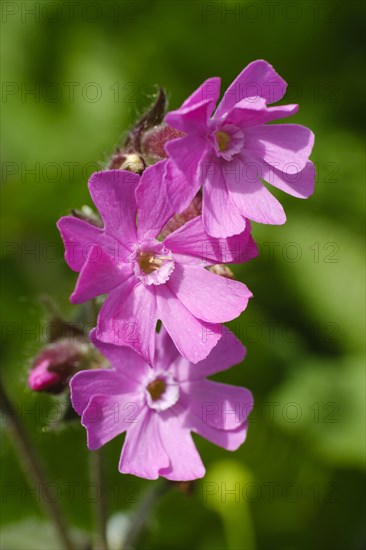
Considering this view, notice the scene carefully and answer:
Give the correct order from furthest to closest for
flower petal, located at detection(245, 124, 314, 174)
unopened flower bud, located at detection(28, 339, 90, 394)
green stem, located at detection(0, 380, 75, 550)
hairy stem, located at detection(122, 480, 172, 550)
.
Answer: hairy stem, located at detection(122, 480, 172, 550) → green stem, located at detection(0, 380, 75, 550) → unopened flower bud, located at detection(28, 339, 90, 394) → flower petal, located at detection(245, 124, 314, 174)

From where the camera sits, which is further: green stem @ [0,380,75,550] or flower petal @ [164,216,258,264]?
green stem @ [0,380,75,550]

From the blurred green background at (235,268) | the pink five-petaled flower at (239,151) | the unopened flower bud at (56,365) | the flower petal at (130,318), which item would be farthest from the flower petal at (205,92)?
the blurred green background at (235,268)

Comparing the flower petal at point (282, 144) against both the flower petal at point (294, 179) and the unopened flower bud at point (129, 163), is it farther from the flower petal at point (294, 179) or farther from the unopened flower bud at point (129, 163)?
the unopened flower bud at point (129, 163)

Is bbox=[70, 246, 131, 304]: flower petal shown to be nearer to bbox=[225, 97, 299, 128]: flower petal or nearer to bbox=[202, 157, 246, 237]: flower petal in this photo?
bbox=[202, 157, 246, 237]: flower petal

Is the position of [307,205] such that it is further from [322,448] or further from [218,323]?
[218,323]

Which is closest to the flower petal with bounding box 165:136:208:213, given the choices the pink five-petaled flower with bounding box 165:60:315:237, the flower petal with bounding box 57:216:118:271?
the pink five-petaled flower with bounding box 165:60:315:237

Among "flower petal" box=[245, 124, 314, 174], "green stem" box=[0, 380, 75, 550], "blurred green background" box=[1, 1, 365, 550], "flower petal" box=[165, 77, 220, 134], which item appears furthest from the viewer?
"blurred green background" box=[1, 1, 365, 550]

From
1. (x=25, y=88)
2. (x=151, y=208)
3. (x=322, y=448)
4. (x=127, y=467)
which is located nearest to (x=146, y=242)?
(x=151, y=208)
